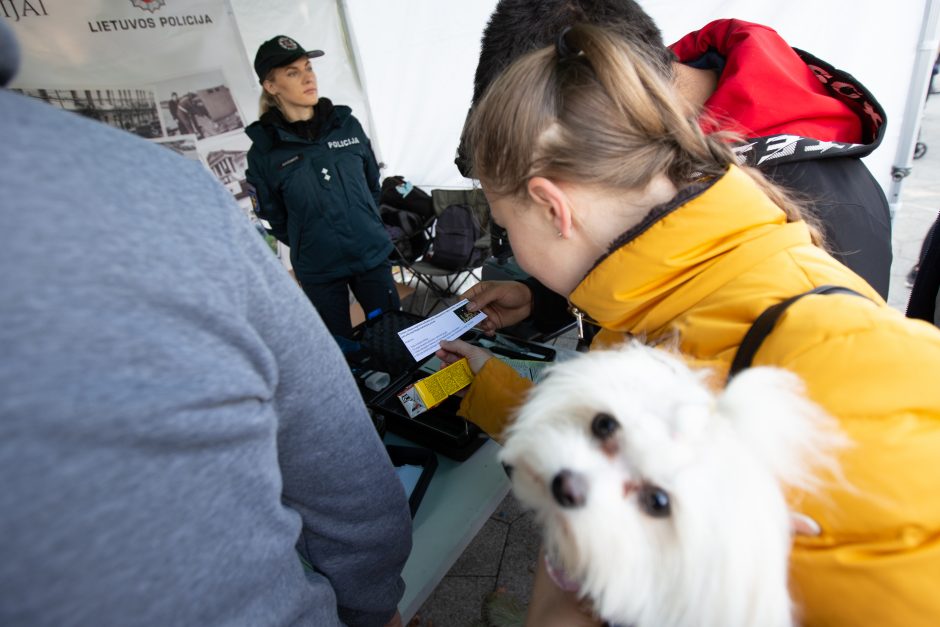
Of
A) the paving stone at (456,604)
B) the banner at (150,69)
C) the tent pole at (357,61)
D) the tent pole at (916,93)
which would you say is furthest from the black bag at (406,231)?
the tent pole at (916,93)

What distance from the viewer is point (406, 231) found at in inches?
164

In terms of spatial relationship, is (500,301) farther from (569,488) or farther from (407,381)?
(569,488)

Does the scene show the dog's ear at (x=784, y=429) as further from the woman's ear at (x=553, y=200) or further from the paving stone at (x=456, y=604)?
the paving stone at (x=456, y=604)

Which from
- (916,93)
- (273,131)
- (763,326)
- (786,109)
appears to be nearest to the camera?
(763,326)

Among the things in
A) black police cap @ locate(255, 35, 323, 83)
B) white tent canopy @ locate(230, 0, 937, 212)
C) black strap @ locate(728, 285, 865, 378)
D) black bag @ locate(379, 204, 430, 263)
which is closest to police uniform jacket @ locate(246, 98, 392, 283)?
black police cap @ locate(255, 35, 323, 83)

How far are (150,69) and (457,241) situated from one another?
104 inches

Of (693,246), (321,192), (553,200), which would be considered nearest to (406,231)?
(321,192)

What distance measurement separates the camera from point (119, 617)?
1.20 ft

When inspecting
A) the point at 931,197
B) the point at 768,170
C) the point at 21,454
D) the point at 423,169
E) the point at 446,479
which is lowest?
the point at 931,197

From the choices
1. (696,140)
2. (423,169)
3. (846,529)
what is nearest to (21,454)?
(846,529)

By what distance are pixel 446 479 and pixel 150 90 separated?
3.80m

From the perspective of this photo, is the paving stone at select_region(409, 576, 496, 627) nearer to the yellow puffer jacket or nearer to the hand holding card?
the hand holding card

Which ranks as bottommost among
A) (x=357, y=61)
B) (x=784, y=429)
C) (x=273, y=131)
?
(x=784, y=429)

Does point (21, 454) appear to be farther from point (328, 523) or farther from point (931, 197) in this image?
point (931, 197)
